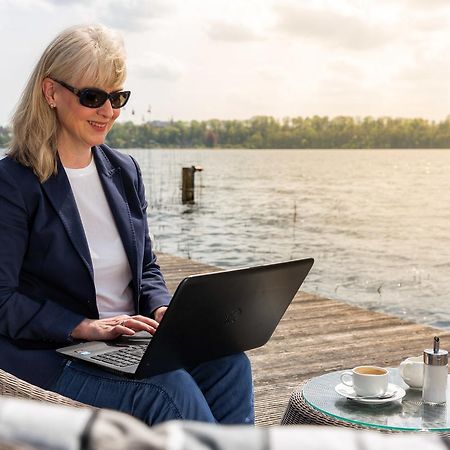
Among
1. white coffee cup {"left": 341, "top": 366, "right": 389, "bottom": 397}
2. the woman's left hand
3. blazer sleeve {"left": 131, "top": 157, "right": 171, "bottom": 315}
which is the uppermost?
blazer sleeve {"left": 131, "top": 157, "right": 171, "bottom": 315}

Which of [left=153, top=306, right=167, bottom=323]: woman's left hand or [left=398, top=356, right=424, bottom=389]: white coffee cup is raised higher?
[left=153, top=306, right=167, bottom=323]: woman's left hand

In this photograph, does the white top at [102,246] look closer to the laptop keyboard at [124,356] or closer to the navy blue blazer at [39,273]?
the navy blue blazer at [39,273]

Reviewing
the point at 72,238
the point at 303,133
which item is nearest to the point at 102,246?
the point at 72,238

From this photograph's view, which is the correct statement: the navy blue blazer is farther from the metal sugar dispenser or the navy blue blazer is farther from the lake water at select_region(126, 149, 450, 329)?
the lake water at select_region(126, 149, 450, 329)

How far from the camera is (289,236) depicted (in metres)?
15.7

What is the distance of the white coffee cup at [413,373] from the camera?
2.17 meters

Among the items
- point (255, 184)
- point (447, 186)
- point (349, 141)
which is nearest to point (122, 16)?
point (255, 184)

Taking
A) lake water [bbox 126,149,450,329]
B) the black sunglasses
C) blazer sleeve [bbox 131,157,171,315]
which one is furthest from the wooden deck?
lake water [bbox 126,149,450,329]

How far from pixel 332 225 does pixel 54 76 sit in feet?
49.1

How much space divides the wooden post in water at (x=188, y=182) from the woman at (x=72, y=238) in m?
11.6

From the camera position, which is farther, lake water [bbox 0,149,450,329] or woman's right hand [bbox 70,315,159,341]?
lake water [bbox 0,149,450,329]

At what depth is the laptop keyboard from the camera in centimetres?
193

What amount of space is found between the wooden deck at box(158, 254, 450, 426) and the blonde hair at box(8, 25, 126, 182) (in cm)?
139

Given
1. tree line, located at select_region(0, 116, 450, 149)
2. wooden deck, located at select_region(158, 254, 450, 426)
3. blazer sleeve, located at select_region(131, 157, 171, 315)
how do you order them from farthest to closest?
tree line, located at select_region(0, 116, 450, 149) → wooden deck, located at select_region(158, 254, 450, 426) → blazer sleeve, located at select_region(131, 157, 171, 315)
